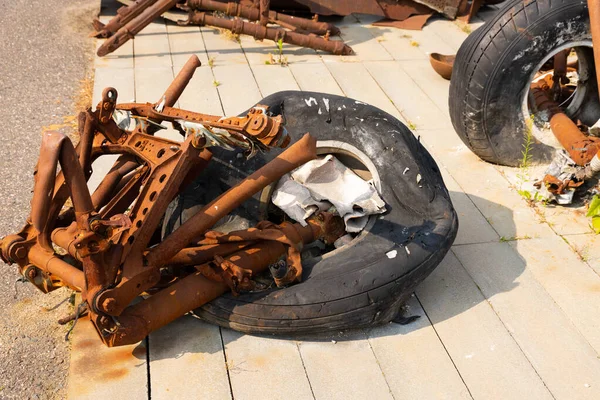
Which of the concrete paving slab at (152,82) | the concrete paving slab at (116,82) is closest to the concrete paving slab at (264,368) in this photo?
the concrete paving slab at (152,82)

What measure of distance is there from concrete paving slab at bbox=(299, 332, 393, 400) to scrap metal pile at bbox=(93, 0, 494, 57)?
389 centimetres

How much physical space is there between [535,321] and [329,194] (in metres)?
1.25

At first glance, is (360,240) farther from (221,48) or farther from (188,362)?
(221,48)

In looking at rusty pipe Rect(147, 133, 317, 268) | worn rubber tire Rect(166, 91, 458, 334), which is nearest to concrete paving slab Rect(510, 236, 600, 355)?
worn rubber tire Rect(166, 91, 458, 334)

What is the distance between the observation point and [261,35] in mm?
6316

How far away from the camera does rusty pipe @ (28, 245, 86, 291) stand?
109 inches

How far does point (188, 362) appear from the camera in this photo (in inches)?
115

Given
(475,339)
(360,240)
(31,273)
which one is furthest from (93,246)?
(475,339)

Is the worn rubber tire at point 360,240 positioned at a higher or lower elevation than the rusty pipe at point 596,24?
lower

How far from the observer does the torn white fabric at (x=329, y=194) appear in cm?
338

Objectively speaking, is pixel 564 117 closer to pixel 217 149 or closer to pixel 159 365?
pixel 217 149

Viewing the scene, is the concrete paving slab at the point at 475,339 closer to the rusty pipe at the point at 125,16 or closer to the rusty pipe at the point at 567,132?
the rusty pipe at the point at 567,132

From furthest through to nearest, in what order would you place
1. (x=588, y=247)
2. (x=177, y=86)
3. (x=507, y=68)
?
(x=507, y=68)
(x=588, y=247)
(x=177, y=86)

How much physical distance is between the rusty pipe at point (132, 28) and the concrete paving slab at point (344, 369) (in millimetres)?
3879
